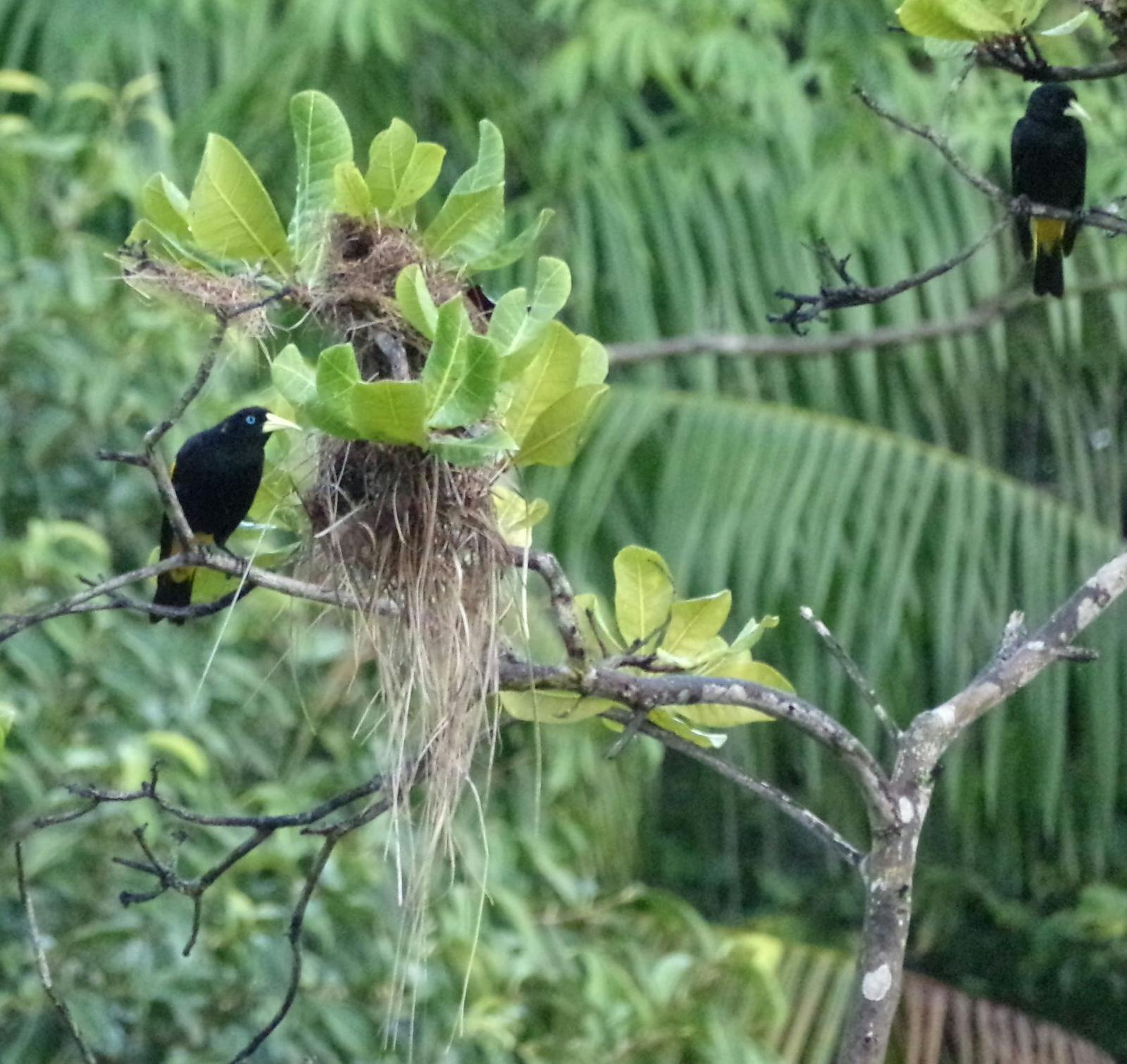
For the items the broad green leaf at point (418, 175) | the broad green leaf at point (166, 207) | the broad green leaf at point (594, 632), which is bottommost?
the broad green leaf at point (594, 632)

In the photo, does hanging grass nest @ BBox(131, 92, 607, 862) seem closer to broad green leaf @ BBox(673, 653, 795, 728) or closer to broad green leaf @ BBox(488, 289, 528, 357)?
broad green leaf @ BBox(488, 289, 528, 357)

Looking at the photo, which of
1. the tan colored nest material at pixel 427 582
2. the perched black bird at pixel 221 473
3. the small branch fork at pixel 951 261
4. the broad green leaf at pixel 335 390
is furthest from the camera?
the perched black bird at pixel 221 473

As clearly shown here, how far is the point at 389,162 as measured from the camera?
7.23ft

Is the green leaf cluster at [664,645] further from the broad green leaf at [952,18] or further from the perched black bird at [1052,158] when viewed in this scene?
the perched black bird at [1052,158]

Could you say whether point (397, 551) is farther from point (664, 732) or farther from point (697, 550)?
point (697, 550)

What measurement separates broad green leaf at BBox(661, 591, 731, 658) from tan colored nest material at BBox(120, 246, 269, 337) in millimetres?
602

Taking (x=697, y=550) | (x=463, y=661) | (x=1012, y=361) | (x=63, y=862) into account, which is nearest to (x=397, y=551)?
(x=463, y=661)

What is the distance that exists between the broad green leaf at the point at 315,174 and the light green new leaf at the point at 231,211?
0.09 ft

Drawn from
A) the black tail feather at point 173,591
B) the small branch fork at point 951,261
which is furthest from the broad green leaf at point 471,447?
the black tail feather at point 173,591

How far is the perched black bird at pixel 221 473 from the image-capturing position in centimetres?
309

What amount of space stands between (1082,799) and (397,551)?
4.47 meters

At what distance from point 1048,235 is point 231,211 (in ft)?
8.00

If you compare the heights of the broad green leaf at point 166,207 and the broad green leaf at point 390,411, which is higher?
the broad green leaf at point 166,207

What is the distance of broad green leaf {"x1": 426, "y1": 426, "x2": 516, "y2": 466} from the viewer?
1930 mm
